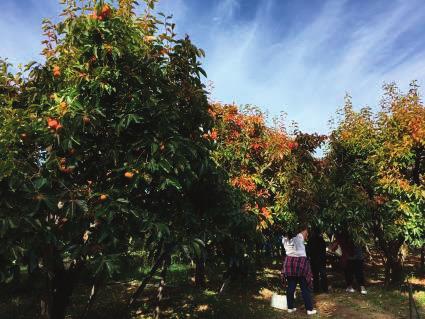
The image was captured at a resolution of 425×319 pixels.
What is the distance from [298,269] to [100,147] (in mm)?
5366

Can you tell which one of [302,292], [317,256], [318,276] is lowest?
[302,292]

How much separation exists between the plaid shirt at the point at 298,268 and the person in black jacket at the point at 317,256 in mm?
2391

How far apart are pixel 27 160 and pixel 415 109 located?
972 cm

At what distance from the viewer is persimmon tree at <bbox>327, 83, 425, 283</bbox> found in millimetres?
11125

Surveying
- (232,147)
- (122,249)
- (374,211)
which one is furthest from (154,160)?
(374,211)

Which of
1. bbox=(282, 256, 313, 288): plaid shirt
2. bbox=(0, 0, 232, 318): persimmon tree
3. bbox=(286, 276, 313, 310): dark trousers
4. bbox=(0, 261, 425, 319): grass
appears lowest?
bbox=(0, 261, 425, 319): grass

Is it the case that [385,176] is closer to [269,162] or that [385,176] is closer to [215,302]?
[269,162]

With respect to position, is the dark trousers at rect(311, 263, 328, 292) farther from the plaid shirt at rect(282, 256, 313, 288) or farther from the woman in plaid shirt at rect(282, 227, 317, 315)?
the plaid shirt at rect(282, 256, 313, 288)

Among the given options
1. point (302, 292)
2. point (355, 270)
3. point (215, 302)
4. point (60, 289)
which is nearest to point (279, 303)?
point (302, 292)

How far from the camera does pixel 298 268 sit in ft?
29.3

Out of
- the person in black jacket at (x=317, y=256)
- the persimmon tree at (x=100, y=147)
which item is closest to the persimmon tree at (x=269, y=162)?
the person in black jacket at (x=317, y=256)

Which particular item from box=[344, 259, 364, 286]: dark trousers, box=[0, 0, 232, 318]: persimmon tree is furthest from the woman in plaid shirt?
box=[0, 0, 232, 318]: persimmon tree

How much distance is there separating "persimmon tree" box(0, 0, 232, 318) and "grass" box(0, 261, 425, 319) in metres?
3.64

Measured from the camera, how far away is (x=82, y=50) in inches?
197
